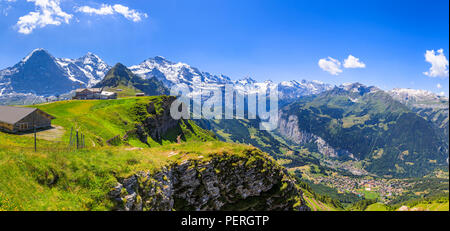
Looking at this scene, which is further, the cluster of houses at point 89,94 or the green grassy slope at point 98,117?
the cluster of houses at point 89,94

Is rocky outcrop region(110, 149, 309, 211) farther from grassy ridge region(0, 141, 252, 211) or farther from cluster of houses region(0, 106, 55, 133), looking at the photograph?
cluster of houses region(0, 106, 55, 133)

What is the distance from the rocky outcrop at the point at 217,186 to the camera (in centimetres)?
3156

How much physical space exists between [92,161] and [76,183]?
462 centimetres

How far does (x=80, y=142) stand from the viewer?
4888 cm

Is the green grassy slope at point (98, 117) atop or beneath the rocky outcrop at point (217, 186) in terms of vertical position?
atop

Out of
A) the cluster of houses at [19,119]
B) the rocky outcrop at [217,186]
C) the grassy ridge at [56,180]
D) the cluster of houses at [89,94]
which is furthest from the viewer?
the cluster of houses at [89,94]

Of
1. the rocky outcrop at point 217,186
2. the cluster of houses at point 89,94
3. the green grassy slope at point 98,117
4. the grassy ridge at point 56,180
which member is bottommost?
the rocky outcrop at point 217,186

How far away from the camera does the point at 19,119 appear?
4531cm

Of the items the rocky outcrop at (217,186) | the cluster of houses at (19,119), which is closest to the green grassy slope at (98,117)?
the cluster of houses at (19,119)

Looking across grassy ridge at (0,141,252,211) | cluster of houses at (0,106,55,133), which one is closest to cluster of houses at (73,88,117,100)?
cluster of houses at (0,106,55,133)

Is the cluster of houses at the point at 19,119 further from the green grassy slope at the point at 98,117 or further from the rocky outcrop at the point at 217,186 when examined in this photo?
the rocky outcrop at the point at 217,186

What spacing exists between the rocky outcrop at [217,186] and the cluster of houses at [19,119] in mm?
30905

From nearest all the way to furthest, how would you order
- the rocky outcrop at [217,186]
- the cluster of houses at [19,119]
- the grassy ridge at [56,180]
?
the grassy ridge at [56,180], the rocky outcrop at [217,186], the cluster of houses at [19,119]
